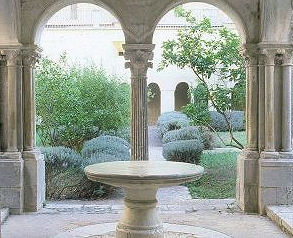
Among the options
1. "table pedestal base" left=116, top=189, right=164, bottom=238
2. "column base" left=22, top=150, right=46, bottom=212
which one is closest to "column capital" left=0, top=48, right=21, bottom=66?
"column base" left=22, top=150, right=46, bottom=212

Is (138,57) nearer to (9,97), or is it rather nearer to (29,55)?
(29,55)

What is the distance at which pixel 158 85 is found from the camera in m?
22.1

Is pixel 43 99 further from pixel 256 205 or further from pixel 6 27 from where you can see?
pixel 256 205

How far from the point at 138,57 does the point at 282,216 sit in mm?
2748

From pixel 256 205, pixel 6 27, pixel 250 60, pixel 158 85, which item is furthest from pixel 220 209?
pixel 158 85

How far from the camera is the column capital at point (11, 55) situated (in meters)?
7.69

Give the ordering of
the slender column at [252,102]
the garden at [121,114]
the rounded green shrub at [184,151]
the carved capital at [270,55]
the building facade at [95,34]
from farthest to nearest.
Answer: the building facade at [95,34] < the rounded green shrub at [184,151] < the garden at [121,114] < the slender column at [252,102] < the carved capital at [270,55]

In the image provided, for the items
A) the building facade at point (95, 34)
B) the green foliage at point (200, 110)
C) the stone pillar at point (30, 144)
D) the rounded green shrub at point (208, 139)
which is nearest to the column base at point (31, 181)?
the stone pillar at point (30, 144)

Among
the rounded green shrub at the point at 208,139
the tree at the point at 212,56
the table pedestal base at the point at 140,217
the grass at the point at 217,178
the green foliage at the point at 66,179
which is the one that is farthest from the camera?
the rounded green shrub at the point at 208,139

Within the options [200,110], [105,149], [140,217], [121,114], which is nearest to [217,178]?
[200,110]

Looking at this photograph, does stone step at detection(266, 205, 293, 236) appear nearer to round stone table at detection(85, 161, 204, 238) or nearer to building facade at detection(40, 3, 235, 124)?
round stone table at detection(85, 161, 204, 238)

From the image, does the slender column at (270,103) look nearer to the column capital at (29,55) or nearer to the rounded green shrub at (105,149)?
the column capital at (29,55)

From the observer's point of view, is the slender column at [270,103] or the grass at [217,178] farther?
the grass at [217,178]

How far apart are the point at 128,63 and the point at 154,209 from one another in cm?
262
